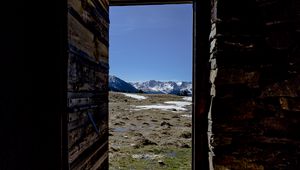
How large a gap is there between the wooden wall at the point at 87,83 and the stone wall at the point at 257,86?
1.19m

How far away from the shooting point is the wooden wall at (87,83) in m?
2.15

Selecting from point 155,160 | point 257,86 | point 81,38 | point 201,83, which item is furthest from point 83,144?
point 155,160

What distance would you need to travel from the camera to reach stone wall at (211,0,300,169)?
227 centimetres

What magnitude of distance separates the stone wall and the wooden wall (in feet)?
3.90

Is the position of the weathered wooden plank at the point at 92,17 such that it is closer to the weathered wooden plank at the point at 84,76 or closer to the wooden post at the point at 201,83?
the weathered wooden plank at the point at 84,76

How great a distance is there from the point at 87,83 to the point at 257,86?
1567 mm

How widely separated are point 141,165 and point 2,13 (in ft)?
15.5

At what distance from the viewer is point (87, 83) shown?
262cm

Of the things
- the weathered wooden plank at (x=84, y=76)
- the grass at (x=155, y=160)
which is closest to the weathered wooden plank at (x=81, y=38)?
the weathered wooden plank at (x=84, y=76)

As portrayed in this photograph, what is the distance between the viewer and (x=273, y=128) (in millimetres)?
2285

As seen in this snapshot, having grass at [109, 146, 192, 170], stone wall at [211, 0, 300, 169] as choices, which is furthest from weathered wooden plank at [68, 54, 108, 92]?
grass at [109, 146, 192, 170]

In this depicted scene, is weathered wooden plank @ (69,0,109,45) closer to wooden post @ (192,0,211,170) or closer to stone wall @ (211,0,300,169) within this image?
wooden post @ (192,0,211,170)

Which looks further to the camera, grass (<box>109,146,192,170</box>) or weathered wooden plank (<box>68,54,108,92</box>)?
grass (<box>109,146,192,170</box>)

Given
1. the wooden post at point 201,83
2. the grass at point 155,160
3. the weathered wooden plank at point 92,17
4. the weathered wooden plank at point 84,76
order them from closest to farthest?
the weathered wooden plank at point 84,76
the weathered wooden plank at point 92,17
the wooden post at point 201,83
the grass at point 155,160
